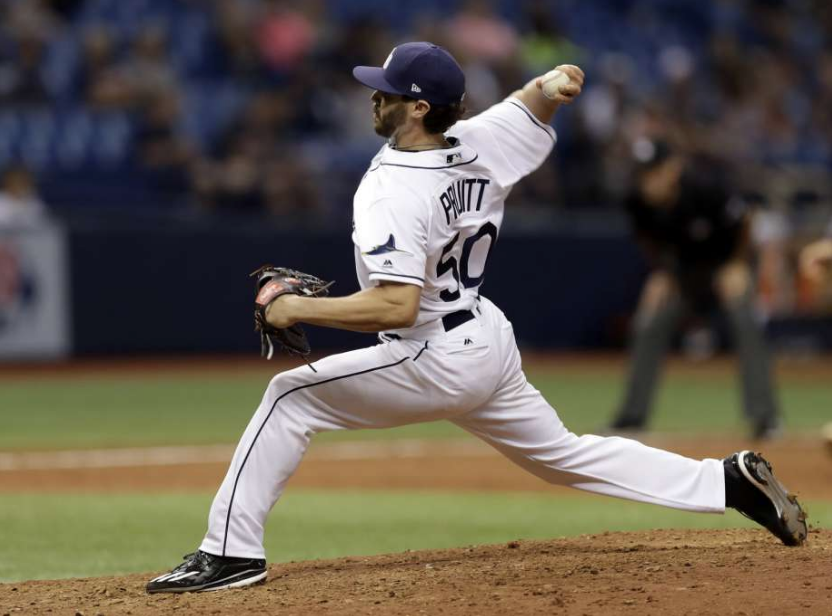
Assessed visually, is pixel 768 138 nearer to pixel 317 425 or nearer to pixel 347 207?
pixel 347 207

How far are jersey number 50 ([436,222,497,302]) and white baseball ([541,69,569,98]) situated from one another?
0.58 metres

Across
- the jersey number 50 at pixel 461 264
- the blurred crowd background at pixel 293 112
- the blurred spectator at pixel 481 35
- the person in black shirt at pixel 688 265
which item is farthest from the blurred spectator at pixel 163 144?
the jersey number 50 at pixel 461 264

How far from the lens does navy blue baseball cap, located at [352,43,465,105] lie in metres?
4.87

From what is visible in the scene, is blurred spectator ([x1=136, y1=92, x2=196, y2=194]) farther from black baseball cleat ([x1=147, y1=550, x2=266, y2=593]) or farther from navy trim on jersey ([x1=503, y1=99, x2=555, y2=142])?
black baseball cleat ([x1=147, y1=550, x2=266, y2=593])

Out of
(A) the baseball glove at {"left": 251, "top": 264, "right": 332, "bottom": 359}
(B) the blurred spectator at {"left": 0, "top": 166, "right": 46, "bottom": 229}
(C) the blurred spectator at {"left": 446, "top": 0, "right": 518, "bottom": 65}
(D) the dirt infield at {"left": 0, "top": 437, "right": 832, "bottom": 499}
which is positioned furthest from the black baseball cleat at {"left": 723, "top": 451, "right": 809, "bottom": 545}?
(C) the blurred spectator at {"left": 446, "top": 0, "right": 518, "bottom": 65}

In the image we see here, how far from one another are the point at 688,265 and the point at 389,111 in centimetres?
624

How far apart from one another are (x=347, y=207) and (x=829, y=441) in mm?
11210

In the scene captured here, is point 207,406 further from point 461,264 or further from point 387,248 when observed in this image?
point 387,248

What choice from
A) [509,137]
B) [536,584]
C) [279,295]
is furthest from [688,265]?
[279,295]

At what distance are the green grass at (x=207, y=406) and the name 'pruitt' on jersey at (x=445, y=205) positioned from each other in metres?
6.19

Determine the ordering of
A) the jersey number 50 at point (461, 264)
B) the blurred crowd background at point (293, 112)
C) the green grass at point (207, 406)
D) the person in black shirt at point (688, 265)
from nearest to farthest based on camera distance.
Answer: the jersey number 50 at point (461, 264) < the person in black shirt at point (688, 265) < the green grass at point (207, 406) < the blurred crowd background at point (293, 112)

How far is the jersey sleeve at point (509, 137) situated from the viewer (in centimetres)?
523

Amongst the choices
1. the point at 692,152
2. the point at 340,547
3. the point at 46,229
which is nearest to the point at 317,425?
the point at 340,547

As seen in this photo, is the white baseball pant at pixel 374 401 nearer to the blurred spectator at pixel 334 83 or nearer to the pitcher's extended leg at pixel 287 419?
the pitcher's extended leg at pixel 287 419
